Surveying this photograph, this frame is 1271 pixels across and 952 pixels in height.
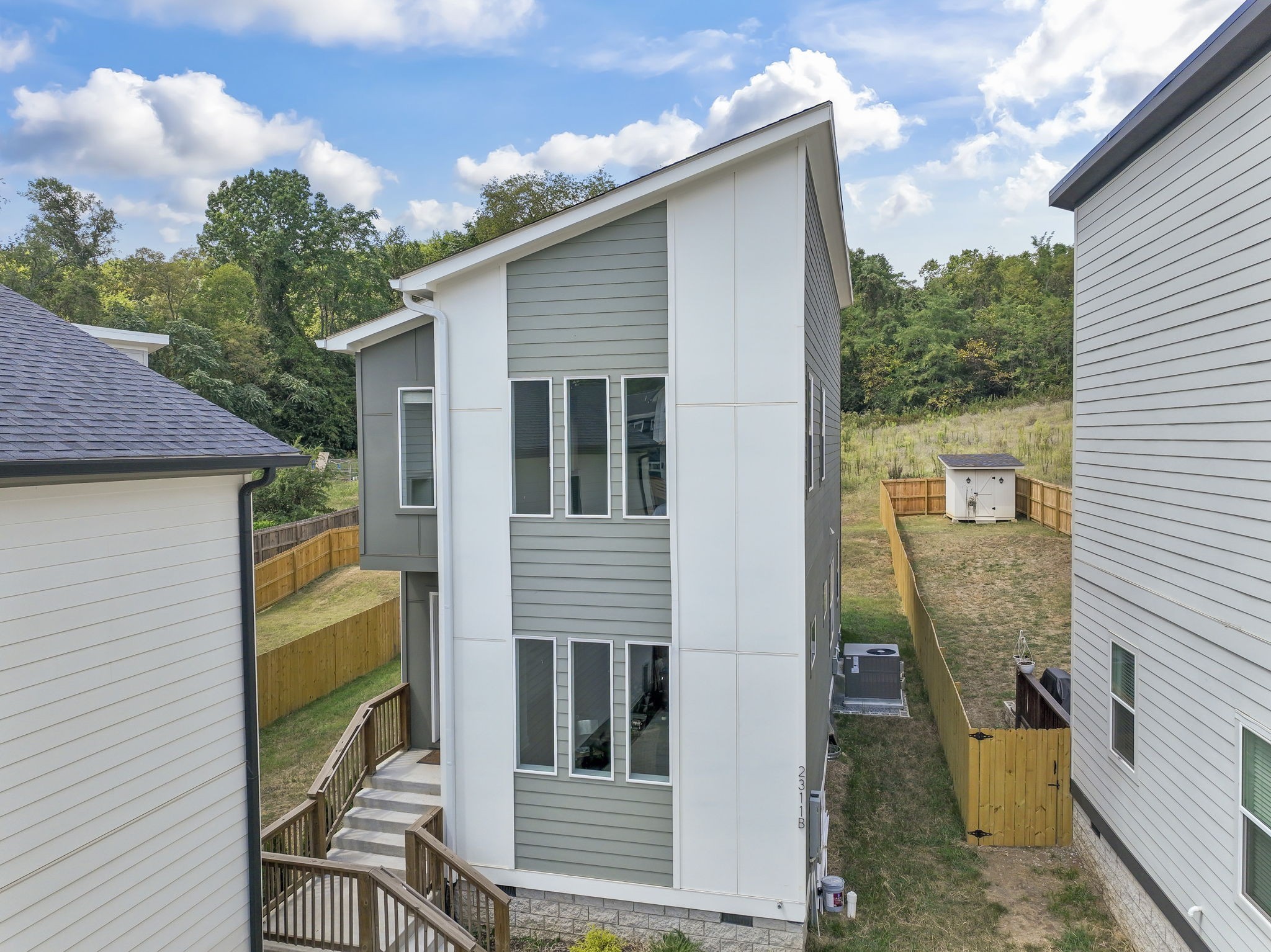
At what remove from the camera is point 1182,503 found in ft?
21.3

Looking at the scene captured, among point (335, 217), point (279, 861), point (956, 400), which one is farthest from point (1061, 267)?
point (279, 861)

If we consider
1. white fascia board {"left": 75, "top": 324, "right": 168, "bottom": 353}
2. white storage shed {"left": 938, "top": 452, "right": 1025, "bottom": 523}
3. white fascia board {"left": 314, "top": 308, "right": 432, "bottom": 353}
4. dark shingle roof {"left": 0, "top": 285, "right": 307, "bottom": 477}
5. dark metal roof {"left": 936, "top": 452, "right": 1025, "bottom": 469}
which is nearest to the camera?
dark shingle roof {"left": 0, "top": 285, "right": 307, "bottom": 477}

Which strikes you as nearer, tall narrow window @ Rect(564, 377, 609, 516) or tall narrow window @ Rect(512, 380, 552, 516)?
tall narrow window @ Rect(564, 377, 609, 516)

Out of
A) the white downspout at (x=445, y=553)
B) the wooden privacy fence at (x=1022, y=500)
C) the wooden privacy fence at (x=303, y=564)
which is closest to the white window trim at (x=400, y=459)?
the white downspout at (x=445, y=553)

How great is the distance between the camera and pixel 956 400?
1635 inches

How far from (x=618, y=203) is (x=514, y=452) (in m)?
2.65

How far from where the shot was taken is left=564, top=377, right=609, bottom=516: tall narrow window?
24.2 ft

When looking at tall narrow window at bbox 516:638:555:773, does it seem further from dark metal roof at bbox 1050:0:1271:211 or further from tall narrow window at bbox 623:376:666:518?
dark metal roof at bbox 1050:0:1271:211

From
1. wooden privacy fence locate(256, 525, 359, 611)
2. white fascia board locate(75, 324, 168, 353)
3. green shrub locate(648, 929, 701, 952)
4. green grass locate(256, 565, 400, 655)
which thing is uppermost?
white fascia board locate(75, 324, 168, 353)

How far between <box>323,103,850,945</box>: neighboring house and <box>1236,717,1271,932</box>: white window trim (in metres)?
3.19

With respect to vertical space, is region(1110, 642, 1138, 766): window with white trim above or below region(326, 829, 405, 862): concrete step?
above

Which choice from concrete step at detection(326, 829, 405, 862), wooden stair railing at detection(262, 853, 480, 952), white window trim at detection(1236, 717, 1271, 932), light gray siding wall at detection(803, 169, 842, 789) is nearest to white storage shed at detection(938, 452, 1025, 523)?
light gray siding wall at detection(803, 169, 842, 789)

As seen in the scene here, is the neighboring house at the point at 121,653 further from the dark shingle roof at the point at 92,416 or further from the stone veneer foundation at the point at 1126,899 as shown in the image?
the stone veneer foundation at the point at 1126,899

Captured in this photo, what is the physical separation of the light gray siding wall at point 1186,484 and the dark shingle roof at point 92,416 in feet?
24.3
